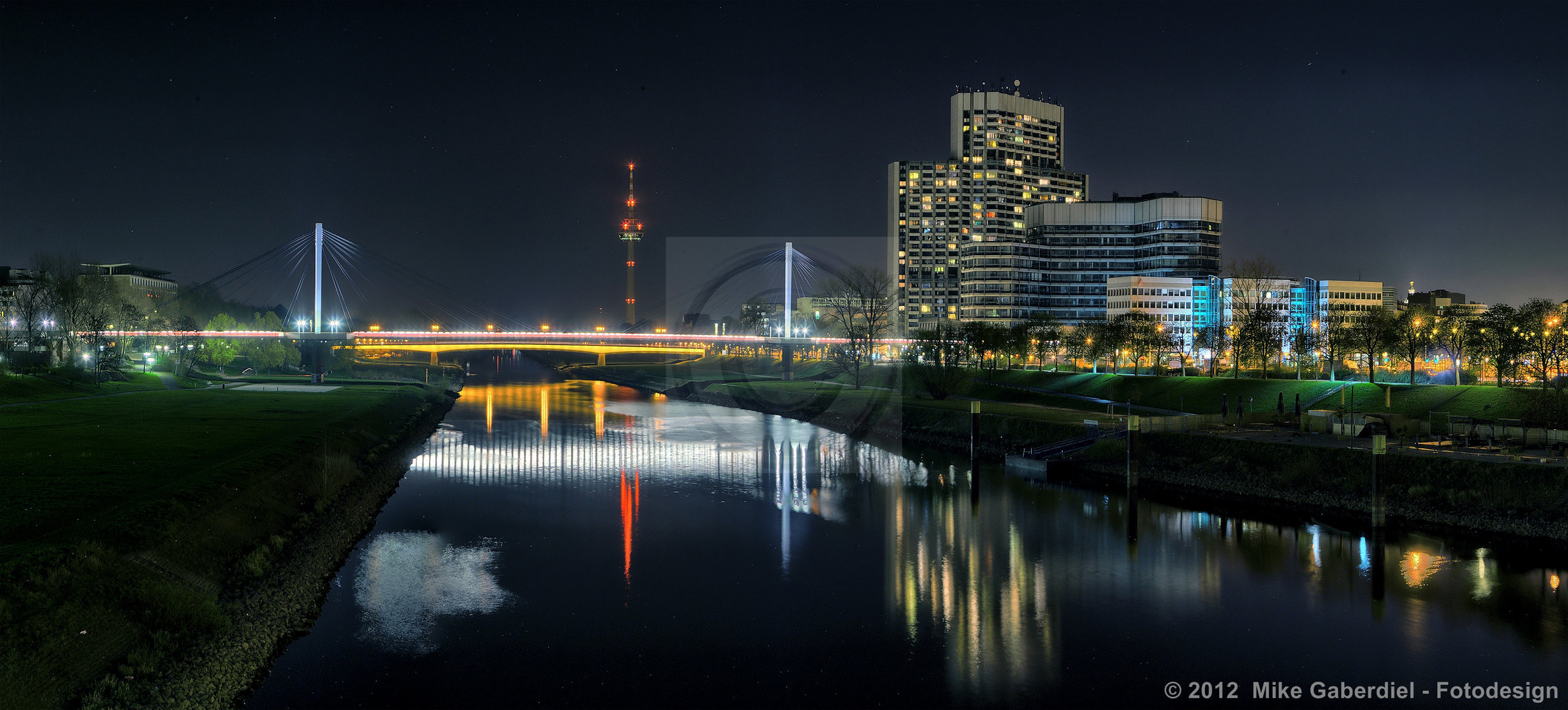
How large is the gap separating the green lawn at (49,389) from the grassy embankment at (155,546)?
229 inches

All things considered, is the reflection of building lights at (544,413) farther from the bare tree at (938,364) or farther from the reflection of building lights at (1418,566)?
the reflection of building lights at (1418,566)

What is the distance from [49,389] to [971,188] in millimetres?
135604

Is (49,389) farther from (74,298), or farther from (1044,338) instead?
(1044,338)

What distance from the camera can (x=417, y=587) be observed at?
17922 millimetres

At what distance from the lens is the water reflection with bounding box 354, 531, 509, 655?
15359 mm

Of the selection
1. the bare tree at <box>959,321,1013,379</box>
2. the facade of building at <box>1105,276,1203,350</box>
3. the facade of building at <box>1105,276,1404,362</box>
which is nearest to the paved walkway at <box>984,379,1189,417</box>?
the bare tree at <box>959,321,1013,379</box>

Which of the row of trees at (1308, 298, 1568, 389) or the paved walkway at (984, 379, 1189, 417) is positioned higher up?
the row of trees at (1308, 298, 1568, 389)

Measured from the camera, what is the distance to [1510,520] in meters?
21.4

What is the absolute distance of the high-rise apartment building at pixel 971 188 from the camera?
6063 inches

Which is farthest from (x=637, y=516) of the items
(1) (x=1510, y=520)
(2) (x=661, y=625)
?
(1) (x=1510, y=520)

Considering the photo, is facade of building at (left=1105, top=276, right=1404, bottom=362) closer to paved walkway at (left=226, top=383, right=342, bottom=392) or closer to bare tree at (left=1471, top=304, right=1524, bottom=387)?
bare tree at (left=1471, top=304, right=1524, bottom=387)

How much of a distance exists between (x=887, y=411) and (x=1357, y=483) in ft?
85.1

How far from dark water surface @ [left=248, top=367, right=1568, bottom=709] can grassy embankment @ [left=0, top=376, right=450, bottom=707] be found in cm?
96

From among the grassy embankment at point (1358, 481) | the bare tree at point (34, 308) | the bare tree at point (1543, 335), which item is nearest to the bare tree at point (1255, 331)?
the bare tree at point (1543, 335)
